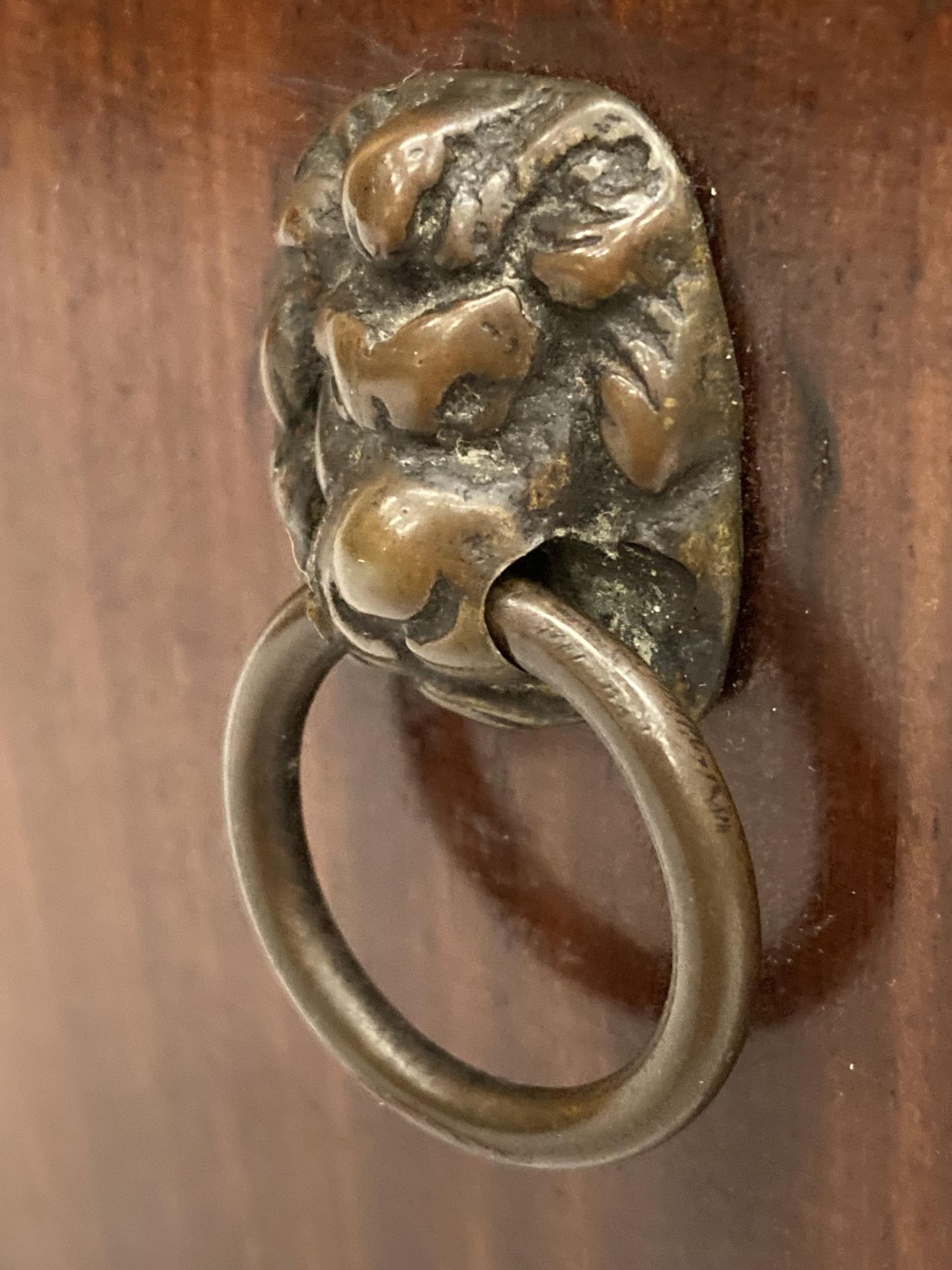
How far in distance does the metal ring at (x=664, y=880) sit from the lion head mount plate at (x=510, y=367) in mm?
22

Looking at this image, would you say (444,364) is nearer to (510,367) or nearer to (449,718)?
(510,367)

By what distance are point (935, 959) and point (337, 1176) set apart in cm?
30

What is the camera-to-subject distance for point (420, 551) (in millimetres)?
306

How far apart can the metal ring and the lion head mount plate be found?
0.02 meters

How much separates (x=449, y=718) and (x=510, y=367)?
142 mm

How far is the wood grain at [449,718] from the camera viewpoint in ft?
0.99

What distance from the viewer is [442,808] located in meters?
0.43

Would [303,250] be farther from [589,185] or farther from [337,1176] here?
[337,1176]

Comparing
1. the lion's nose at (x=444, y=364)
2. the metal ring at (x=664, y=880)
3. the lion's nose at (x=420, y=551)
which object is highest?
the lion's nose at (x=444, y=364)

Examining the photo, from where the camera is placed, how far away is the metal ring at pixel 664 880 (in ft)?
0.95

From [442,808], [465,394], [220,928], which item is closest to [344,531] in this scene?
[465,394]

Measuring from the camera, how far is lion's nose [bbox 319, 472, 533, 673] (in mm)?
307

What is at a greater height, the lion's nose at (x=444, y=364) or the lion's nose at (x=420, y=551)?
the lion's nose at (x=444, y=364)

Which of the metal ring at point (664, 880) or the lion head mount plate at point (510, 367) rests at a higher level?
the lion head mount plate at point (510, 367)
